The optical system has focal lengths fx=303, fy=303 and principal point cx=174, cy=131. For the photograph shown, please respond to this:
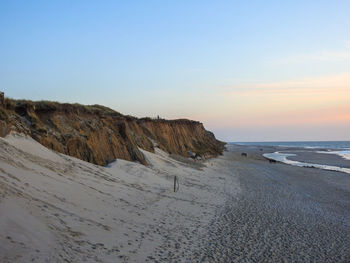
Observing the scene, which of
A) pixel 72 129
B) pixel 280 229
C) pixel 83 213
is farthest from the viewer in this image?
pixel 72 129

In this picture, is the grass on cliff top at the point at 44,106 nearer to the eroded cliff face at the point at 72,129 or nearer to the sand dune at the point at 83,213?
the eroded cliff face at the point at 72,129

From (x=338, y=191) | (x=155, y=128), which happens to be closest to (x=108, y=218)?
(x=338, y=191)

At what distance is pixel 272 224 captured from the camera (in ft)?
37.2

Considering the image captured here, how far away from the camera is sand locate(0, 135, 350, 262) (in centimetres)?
660

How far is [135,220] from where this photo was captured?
9742mm

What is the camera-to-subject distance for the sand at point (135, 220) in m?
6.60

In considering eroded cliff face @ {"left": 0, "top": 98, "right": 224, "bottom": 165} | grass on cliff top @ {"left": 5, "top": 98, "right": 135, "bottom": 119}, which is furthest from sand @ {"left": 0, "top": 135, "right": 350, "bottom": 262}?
grass on cliff top @ {"left": 5, "top": 98, "right": 135, "bottom": 119}

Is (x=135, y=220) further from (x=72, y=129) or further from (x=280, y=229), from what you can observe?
(x=72, y=129)

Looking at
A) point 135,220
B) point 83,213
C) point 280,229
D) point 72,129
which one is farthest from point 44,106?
point 280,229

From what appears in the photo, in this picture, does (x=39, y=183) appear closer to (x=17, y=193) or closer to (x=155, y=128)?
(x=17, y=193)

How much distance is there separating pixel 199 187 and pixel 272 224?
287 inches

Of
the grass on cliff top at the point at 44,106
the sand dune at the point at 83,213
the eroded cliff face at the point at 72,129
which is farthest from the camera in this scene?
the grass on cliff top at the point at 44,106

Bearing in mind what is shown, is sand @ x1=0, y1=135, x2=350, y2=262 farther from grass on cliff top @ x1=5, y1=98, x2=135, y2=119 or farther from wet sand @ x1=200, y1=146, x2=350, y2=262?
grass on cliff top @ x1=5, y1=98, x2=135, y2=119

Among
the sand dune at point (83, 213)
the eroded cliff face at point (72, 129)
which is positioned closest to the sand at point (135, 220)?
the sand dune at point (83, 213)
